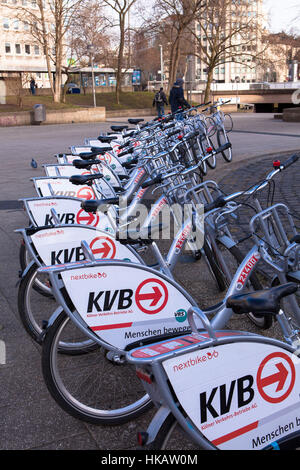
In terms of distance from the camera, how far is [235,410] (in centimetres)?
197

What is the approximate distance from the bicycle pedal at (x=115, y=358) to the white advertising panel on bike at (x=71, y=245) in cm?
75

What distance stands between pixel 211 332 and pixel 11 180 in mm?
8868

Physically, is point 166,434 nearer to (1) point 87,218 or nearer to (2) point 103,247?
(2) point 103,247

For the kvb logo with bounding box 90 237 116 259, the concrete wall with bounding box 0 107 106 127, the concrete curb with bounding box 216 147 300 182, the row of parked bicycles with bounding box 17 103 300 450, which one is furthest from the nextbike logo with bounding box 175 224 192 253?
the concrete wall with bounding box 0 107 106 127

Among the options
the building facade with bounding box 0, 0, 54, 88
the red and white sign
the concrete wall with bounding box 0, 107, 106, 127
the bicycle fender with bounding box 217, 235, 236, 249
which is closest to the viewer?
the red and white sign

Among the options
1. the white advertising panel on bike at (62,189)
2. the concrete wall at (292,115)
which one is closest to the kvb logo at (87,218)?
the white advertising panel on bike at (62,189)

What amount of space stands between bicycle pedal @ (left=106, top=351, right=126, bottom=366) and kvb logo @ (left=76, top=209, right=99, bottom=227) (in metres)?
1.69

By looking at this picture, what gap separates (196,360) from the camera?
1868 millimetres

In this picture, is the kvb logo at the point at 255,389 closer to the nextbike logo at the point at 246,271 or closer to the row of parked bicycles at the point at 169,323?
the row of parked bicycles at the point at 169,323

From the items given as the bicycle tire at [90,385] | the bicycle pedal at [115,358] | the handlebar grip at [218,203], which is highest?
the handlebar grip at [218,203]

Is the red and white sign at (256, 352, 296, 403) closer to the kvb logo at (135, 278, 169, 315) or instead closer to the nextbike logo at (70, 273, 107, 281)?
the kvb logo at (135, 278, 169, 315)

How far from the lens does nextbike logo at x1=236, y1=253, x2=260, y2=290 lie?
9.02 ft

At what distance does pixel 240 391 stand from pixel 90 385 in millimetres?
1159

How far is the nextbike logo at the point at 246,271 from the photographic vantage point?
2750 mm
